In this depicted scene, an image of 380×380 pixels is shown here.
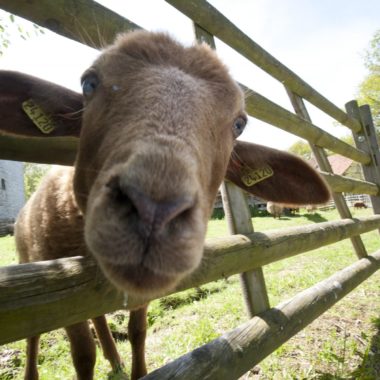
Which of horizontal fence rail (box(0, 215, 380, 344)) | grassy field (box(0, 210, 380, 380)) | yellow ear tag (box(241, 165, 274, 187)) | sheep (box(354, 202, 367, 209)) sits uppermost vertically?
yellow ear tag (box(241, 165, 274, 187))

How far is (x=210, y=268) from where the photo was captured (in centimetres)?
203

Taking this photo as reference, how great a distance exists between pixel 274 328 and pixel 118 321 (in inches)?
95.6

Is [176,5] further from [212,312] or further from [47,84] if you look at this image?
[212,312]

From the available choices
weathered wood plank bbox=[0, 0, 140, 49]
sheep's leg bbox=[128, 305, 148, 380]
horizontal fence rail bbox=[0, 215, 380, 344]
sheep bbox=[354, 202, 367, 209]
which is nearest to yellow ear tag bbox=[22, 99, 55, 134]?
weathered wood plank bbox=[0, 0, 140, 49]

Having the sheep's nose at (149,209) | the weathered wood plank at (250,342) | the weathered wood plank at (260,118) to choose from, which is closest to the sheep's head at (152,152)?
the sheep's nose at (149,209)

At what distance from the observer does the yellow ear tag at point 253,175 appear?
9.47 ft

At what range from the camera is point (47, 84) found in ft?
7.31

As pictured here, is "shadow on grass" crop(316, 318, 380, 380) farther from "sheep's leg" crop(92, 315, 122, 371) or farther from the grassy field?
"sheep's leg" crop(92, 315, 122, 371)

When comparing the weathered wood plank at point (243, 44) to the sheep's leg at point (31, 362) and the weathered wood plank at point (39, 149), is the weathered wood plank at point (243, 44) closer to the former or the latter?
the weathered wood plank at point (39, 149)

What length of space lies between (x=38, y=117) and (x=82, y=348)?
1.73 m

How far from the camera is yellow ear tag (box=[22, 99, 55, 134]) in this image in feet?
7.04

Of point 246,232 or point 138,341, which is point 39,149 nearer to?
point 246,232

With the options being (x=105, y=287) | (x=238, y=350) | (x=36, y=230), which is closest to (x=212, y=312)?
(x=238, y=350)

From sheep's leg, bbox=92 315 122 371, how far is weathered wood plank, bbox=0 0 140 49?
8.29 feet
